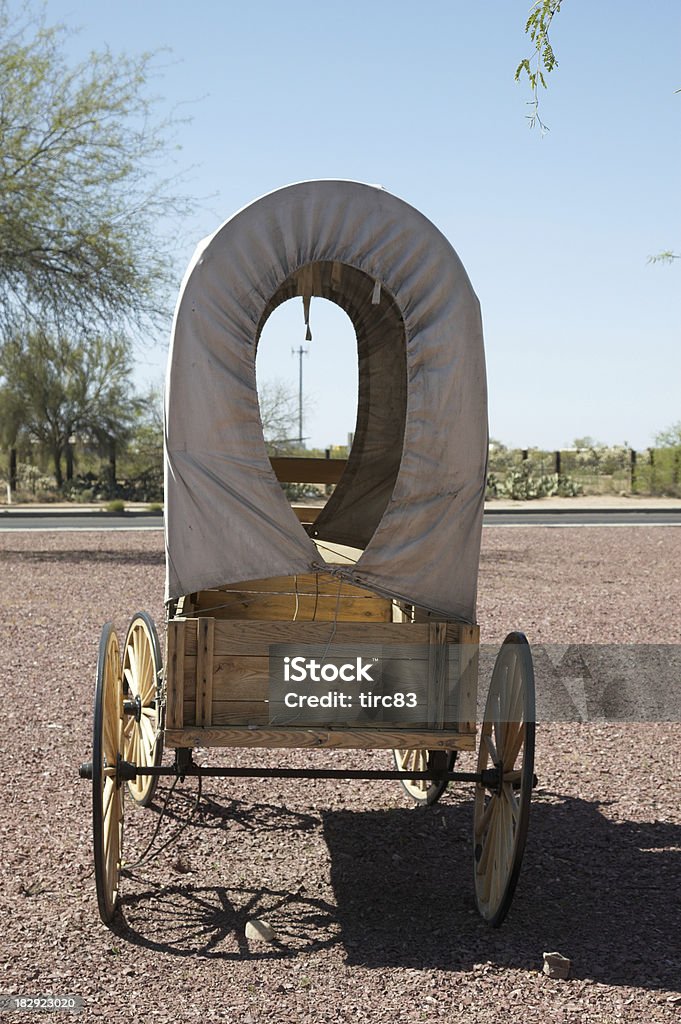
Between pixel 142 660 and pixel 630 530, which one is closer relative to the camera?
pixel 142 660

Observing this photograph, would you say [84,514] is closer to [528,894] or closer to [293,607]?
[293,607]

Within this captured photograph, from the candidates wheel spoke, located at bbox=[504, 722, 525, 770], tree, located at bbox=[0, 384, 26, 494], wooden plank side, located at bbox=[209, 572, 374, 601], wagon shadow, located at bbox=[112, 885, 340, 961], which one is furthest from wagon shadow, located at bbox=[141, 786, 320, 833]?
tree, located at bbox=[0, 384, 26, 494]

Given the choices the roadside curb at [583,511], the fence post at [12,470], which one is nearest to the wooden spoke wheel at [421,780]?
the roadside curb at [583,511]

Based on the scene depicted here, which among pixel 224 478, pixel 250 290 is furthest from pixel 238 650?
pixel 250 290

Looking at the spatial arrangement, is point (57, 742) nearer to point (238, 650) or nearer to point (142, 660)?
point (142, 660)

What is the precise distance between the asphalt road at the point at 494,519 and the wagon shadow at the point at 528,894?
759 inches

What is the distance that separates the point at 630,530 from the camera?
77.8 ft

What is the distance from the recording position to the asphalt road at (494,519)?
1001 inches

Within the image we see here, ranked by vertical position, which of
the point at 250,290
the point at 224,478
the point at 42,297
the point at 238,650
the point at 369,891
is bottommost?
the point at 369,891

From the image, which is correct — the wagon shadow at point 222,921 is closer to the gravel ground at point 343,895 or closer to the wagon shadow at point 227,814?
the gravel ground at point 343,895

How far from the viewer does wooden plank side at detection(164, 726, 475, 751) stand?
4.23 meters

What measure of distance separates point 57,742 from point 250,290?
3.55 metres

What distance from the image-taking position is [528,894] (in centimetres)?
466

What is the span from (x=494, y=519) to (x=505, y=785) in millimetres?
24122
